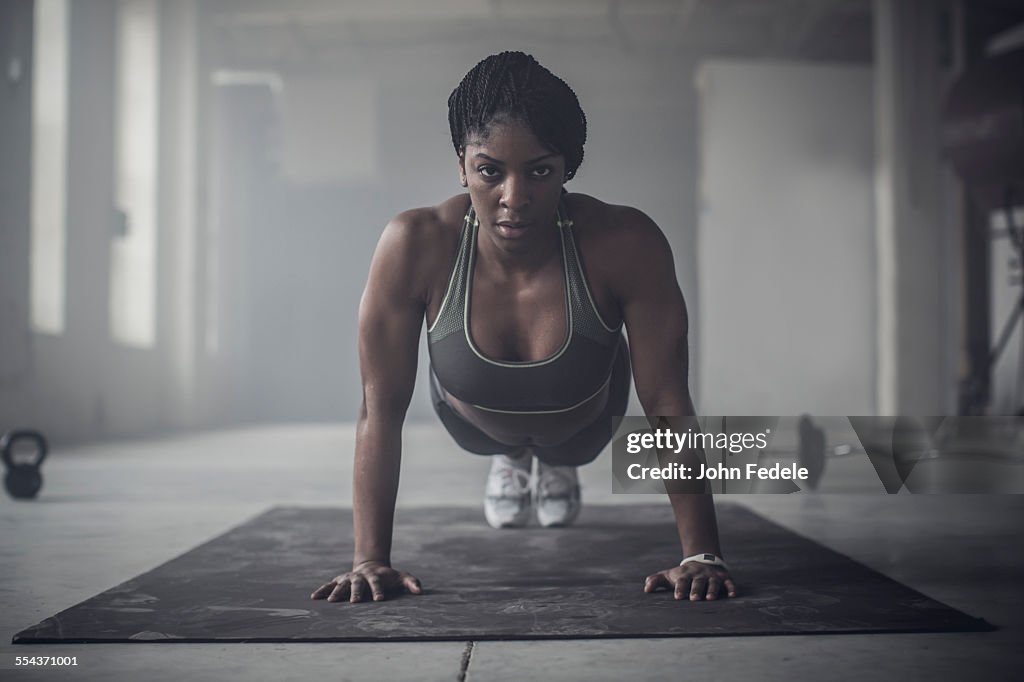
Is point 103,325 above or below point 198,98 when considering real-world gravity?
below

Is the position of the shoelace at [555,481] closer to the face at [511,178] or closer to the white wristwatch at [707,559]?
the white wristwatch at [707,559]

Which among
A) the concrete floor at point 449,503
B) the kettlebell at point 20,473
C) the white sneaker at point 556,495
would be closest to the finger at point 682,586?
the concrete floor at point 449,503

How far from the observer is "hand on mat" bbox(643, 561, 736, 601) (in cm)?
148

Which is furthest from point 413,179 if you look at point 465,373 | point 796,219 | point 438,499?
point 465,373

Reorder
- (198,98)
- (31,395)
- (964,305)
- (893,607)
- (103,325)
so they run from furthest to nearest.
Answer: (198,98)
(964,305)
(103,325)
(31,395)
(893,607)

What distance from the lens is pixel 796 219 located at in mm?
6891

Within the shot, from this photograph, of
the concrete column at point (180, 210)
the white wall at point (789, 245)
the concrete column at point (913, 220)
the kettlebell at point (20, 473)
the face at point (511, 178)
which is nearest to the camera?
the face at point (511, 178)

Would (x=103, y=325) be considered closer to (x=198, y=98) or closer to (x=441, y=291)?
(x=198, y=98)

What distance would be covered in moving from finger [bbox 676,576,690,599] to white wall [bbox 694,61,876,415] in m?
5.42

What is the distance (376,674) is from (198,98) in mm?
7484

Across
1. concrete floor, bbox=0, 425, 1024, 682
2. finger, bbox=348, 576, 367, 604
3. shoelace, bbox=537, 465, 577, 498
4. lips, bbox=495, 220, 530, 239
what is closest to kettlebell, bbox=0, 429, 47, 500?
concrete floor, bbox=0, 425, 1024, 682

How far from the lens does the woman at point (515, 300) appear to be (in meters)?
1.49

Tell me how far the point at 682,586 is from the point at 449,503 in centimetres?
146

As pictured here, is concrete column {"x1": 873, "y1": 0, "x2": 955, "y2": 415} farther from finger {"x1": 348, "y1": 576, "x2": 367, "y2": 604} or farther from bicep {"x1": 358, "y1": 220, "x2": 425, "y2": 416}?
finger {"x1": 348, "y1": 576, "x2": 367, "y2": 604}
